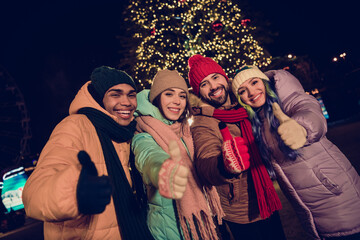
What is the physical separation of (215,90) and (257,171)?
1.07m

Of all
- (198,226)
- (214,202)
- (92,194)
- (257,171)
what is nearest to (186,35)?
(257,171)

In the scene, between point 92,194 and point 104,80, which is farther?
point 104,80

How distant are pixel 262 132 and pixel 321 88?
2007 centimetres

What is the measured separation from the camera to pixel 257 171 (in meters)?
1.86

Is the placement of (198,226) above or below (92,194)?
below

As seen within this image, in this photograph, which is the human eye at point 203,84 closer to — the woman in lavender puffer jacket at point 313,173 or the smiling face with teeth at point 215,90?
the smiling face with teeth at point 215,90

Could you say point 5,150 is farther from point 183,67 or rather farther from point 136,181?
point 136,181

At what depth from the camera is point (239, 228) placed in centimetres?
188

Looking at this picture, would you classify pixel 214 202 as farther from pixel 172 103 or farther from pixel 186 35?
pixel 186 35

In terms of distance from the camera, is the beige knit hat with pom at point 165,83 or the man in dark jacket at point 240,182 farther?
the beige knit hat with pom at point 165,83

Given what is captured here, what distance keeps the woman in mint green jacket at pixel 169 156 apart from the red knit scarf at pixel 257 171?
438 mm

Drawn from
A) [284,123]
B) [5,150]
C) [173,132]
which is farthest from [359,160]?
[5,150]

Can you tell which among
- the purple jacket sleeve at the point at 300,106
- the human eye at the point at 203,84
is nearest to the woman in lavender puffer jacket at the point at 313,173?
the purple jacket sleeve at the point at 300,106

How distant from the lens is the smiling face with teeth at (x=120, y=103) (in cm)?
179
